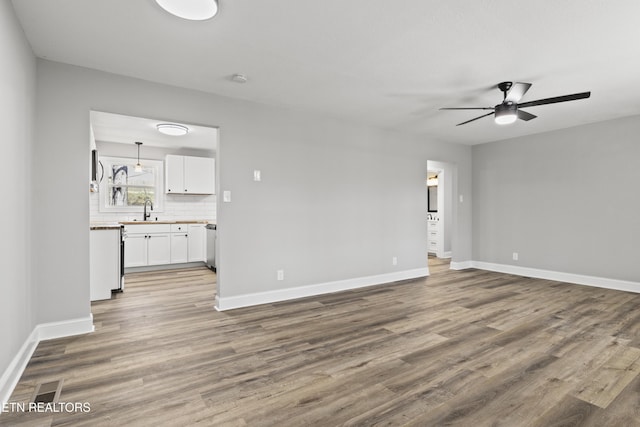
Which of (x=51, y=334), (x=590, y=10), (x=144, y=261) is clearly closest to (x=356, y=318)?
(x=51, y=334)

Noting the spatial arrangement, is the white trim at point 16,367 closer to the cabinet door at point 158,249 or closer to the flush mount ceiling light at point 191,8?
the flush mount ceiling light at point 191,8

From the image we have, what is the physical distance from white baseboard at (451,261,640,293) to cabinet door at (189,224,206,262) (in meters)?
4.88

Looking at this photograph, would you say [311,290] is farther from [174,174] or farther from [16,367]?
[174,174]

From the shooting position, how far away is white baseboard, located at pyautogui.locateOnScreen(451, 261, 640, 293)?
4.51m

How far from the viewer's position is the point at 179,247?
6129 millimetres

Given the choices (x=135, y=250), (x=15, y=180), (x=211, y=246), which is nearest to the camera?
(x=15, y=180)

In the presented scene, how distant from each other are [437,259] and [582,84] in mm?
4674

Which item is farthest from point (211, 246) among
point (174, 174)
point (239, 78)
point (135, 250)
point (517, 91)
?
point (517, 91)

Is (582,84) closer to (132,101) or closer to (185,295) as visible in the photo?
(132,101)

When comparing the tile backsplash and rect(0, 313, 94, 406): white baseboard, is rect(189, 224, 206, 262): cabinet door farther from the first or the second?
rect(0, 313, 94, 406): white baseboard

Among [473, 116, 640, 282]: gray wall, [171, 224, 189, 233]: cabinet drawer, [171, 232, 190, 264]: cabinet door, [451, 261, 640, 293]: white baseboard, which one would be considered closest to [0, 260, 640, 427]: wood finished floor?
[451, 261, 640, 293]: white baseboard

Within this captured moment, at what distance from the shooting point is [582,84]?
3.30 meters

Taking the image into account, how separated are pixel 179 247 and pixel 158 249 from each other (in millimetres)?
363

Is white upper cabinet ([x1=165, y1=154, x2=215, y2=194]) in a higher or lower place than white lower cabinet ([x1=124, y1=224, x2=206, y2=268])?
higher
